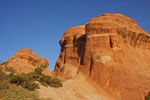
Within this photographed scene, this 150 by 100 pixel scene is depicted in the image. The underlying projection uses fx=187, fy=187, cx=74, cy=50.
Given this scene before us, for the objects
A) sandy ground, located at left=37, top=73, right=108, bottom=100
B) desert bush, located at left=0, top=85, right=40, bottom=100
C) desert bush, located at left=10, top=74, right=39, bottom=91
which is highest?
desert bush, located at left=10, top=74, right=39, bottom=91

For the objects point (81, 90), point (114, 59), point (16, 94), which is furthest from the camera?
point (114, 59)

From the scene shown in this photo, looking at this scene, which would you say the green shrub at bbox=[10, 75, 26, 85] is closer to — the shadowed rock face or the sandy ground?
the sandy ground

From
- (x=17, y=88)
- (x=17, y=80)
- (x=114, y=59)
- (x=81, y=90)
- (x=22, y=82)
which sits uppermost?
(x=114, y=59)

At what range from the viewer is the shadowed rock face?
25.3 m

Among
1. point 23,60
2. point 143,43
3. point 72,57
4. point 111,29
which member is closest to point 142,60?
point 143,43

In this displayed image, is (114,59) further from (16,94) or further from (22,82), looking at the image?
(16,94)

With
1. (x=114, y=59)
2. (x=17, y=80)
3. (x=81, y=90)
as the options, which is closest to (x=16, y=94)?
(x=17, y=80)

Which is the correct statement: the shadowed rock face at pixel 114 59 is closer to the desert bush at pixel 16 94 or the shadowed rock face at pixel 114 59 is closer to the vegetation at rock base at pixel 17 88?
the vegetation at rock base at pixel 17 88

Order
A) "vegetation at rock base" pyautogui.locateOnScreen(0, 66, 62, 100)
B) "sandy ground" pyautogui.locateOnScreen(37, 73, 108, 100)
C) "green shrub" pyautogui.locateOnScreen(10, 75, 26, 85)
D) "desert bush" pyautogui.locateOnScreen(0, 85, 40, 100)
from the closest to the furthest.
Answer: "desert bush" pyautogui.locateOnScreen(0, 85, 40, 100) < "vegetation at rock base" pyautogui.locateOnScreen(0, 66, 62, 100) < "green shrub" pyautogui.locateOnScreen(10, 75, 26, 85) < "sandy ground" pyautogui.locateOnScreen(37, 73, 108, 100)

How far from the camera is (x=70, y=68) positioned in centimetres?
3177

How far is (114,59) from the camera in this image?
27.1 meters

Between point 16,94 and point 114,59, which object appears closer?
point 16,94

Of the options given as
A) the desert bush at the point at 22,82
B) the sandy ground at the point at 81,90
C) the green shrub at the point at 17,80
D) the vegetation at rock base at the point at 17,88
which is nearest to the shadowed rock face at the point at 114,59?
the sandy ground at the point at 81,90

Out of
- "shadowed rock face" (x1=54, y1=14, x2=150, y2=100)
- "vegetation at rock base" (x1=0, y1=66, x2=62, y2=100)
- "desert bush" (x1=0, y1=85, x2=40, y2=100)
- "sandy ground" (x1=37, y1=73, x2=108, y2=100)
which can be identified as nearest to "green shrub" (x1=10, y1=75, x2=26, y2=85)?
"vegetation at rock base" (x1=0, y1=66, x2=62, y2=100)
